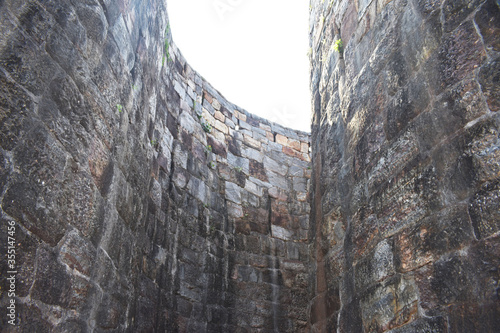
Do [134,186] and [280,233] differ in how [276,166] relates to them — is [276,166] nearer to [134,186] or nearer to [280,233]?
[280,233]

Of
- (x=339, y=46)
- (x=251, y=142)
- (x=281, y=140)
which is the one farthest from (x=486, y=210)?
(x=281, y=140)

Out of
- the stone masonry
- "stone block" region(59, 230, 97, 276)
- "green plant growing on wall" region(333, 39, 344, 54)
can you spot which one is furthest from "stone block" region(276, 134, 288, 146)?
"stone block" region(59, 230, 97, 276)

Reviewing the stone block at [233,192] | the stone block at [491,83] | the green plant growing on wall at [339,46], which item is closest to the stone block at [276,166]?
the stone block at [233,192]

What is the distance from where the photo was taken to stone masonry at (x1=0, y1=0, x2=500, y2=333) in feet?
6.13

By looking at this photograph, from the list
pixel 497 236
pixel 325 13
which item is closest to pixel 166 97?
pixel 325 13

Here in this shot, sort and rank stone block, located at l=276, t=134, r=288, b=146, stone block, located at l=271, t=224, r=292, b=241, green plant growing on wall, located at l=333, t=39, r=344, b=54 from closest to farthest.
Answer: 1. green plant growing on wall, located at l=333, t=39, r=344, b=54
2. stone block, located at l=271, t=224, r=292, b=241
3. stone block, located at l=276, t=134, r=288, b=146

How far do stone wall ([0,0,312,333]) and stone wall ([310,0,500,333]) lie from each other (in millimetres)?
1603

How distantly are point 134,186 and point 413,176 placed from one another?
2.28m

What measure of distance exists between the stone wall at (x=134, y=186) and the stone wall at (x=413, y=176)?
1603 millimetres

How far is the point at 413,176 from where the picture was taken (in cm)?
232

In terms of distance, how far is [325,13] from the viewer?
173 inches

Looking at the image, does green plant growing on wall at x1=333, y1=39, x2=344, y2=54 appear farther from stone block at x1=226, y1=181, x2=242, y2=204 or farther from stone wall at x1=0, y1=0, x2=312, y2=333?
stone block at x1=226, y1=181, x2=242, y2=204

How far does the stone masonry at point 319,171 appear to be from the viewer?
73.5 inches

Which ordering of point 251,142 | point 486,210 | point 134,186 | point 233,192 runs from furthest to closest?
point 251,142 → point 233,192 → point 134,186 → point 486,210
